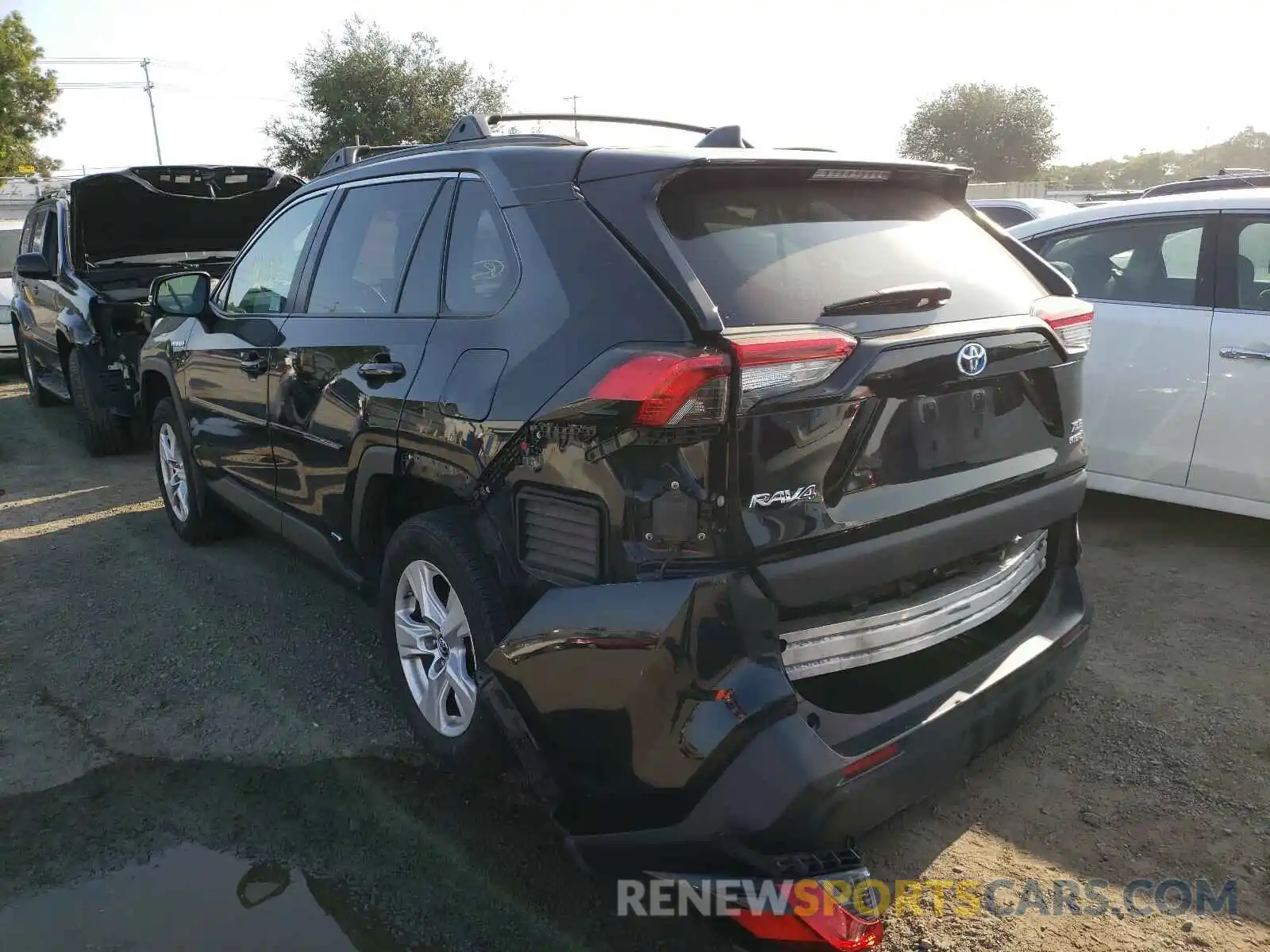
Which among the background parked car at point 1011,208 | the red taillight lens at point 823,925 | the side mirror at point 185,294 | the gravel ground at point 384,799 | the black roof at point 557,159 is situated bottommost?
the gravel ground at point 384,799

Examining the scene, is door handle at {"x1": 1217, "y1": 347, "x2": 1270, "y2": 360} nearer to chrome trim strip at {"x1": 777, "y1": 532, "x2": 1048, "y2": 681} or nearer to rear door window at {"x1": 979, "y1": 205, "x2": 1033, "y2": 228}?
chrome trim strip at {"x1": 777, "y1": 532, "x2": 1048, "y2": 681}

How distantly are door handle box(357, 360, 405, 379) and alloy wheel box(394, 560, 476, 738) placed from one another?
1.87 ft

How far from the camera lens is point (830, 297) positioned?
2338 mm

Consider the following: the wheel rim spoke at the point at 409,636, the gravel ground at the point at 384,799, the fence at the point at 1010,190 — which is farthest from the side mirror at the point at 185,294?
the fence at the point at 1010,190

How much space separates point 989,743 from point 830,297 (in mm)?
1190

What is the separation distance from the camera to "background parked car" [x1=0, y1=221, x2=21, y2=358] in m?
11.2

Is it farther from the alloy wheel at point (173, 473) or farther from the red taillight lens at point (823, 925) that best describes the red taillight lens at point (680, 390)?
the alloy wheel at point (173, 473)

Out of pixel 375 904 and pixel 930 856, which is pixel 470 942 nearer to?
pixel 375 904

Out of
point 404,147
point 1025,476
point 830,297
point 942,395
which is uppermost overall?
point 404,147

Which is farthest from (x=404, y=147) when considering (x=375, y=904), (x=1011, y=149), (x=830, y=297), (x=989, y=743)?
(x=1011, y=149)

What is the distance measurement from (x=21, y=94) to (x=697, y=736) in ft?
131

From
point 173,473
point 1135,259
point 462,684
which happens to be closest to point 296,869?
point 462,684

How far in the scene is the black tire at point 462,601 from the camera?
2.57 m

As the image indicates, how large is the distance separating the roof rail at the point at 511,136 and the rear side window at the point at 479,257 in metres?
0.21
